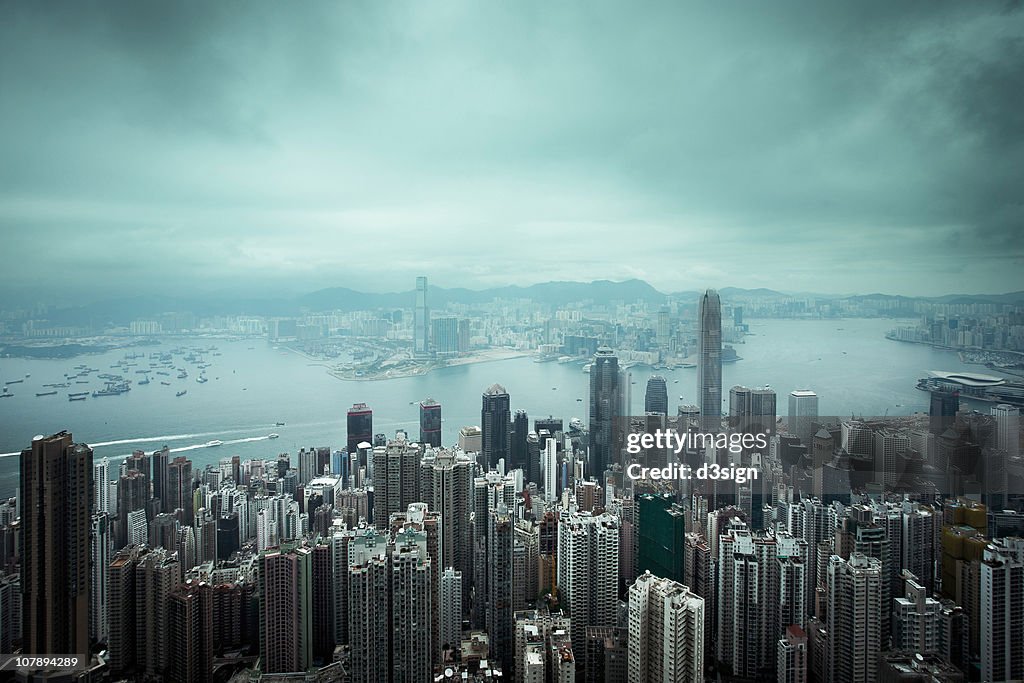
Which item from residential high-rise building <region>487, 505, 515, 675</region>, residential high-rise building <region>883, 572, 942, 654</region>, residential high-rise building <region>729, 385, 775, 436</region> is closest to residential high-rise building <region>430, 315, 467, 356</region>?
residential high-rise building <region>487, 505, 515, 675</region>

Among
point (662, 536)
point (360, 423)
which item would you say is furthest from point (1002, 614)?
point (360, 423)

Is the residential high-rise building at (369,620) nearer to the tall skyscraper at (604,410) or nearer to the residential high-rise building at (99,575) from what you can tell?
the residential high-rise building at (99,575)

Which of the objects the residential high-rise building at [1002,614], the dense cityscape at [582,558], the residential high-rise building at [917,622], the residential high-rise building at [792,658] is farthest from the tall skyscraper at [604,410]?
the residential high-rise building at [1002,614]

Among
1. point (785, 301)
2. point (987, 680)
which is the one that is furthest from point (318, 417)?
point (987, 680)

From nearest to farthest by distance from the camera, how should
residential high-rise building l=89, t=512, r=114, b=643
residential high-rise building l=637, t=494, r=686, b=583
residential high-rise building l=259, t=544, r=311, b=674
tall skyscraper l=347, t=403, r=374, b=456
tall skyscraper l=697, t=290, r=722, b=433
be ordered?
residential high-rise building l=89, t=512, r=114, b=643
residential high-rise building l=259, t=544, r=311, b=674
residential high-rise building l=637, t=494, r=686, b=583
tall skyscraper l=697, t=290, r=722, b=433
tall skyscraper l=347, t=403, r=374, b=456

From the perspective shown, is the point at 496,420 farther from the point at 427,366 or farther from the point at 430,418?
the point at 427,366

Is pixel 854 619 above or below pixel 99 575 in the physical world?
below

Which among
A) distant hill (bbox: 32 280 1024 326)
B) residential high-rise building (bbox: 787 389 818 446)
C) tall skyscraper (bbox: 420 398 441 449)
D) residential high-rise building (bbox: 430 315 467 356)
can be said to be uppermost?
distant hill (bbox: 32 280 1024 326)

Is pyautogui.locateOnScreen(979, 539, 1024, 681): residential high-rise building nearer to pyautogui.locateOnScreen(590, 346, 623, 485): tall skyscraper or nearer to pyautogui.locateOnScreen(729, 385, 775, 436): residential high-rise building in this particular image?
pyautogui.locateOnScreen(729, 385, 775, 436): residential high-rise building
